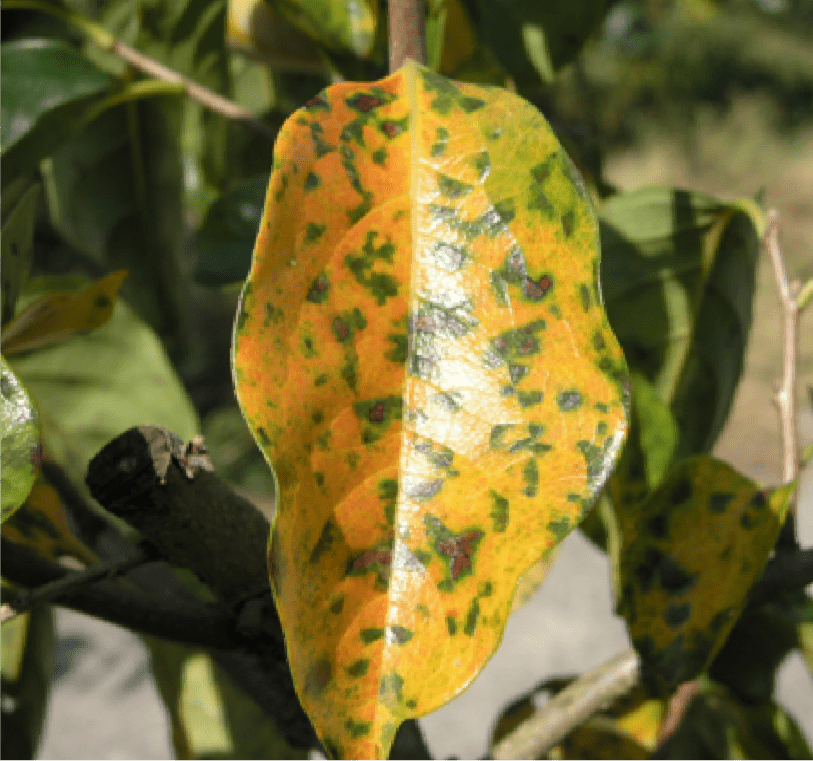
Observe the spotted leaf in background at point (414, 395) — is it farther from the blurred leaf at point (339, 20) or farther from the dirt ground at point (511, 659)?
the dirt ground at point (511, 659)

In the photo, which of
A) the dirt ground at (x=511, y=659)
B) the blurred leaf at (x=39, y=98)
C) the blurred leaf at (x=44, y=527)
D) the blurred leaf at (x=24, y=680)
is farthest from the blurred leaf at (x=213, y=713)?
the dirt ground at (x=511, y=659)

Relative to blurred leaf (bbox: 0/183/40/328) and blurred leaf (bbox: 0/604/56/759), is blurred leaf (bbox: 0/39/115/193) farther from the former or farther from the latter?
blurred leaf (bbox: 0/604/56/759)

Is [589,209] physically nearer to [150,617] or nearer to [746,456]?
[150,617]

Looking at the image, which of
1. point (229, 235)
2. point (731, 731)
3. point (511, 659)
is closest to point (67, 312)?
point (229, 235)

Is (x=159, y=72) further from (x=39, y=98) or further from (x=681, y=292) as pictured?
(x=681, y=292)

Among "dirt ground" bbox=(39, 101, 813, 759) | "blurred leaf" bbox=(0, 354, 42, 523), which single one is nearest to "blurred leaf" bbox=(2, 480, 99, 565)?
"blurred leaf" bbox=(0, 354, 42, 523)

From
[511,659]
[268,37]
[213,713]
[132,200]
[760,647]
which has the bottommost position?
[511,659]
